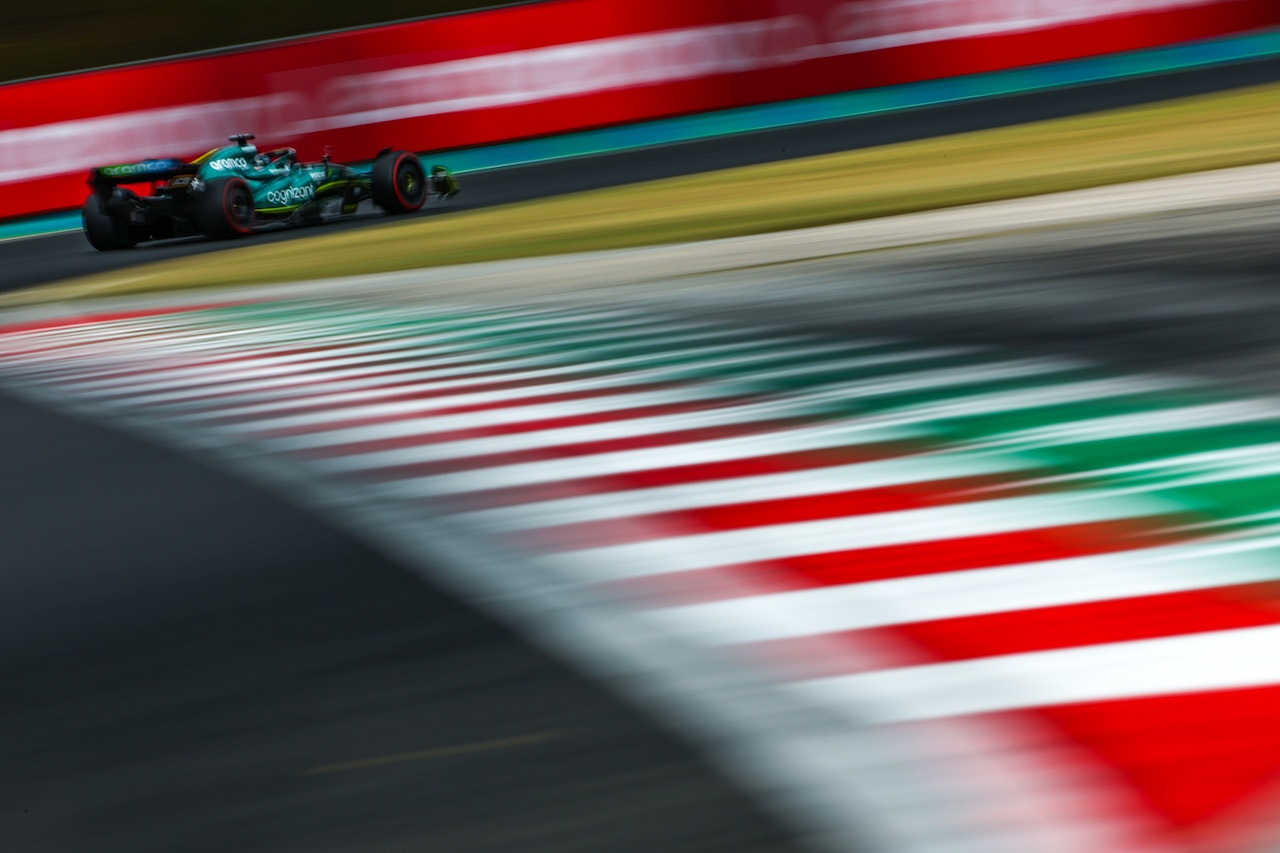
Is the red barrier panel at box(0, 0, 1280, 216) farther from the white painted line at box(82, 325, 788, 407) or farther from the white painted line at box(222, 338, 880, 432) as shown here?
the white painted line at box(222, 338, 880, 432)

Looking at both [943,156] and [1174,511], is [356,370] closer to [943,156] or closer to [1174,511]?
[1174,511]

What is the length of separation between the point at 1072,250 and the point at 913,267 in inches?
26.3

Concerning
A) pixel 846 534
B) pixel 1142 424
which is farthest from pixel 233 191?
pixel 846 534

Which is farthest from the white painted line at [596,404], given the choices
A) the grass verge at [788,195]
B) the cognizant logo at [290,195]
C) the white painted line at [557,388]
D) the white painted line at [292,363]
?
the cognizant logo at [290,195]

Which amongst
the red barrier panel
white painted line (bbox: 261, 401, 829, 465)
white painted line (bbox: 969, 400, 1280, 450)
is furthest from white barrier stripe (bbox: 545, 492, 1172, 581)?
the red barrier panel

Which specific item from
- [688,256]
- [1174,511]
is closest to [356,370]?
[688,256]

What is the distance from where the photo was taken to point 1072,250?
23.4 ft

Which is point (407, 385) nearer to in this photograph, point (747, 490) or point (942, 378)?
point (942, 378)

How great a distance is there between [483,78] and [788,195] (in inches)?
269

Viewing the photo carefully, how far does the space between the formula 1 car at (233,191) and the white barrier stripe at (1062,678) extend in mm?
11618

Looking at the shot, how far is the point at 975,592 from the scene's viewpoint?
9.50 ft

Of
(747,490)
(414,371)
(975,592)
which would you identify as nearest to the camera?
(975,592)

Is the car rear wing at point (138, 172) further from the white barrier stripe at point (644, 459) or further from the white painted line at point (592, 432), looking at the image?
the white barrier stripe at point (644, 459)

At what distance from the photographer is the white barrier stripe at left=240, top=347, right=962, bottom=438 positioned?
5.00 meters
